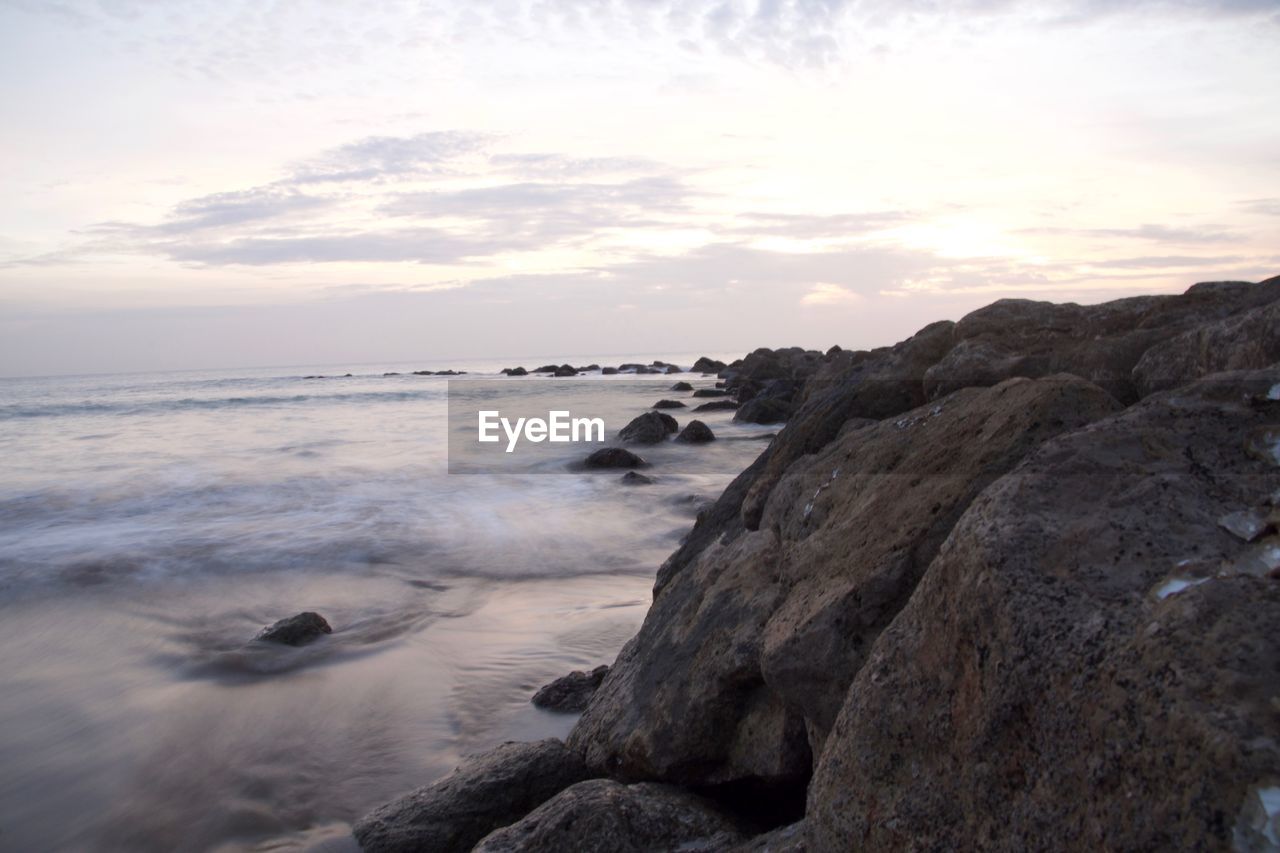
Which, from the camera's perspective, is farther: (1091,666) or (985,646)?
(985,646)

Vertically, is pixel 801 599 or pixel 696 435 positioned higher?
pixel 801 599

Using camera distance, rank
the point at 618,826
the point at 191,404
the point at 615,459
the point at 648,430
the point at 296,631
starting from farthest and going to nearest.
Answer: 1. the point at 191,404
2. the point at 648,430
3. the point at 615,459
4. the point at 296,631
5. the point at 618,826

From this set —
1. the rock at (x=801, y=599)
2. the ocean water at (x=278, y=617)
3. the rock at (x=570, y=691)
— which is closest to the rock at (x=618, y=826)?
the rock at (x=801, y=599)

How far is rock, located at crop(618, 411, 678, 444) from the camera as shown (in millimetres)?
19828

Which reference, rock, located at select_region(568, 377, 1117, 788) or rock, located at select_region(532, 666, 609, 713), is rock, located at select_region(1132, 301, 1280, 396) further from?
rock, located at select_region(532, 666, 609, 713)

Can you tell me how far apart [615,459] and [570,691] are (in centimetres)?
1013

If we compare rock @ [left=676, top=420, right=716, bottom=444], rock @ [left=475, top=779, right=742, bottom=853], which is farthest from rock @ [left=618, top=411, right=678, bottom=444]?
rock @ [left=475, top=779, right=742, bottom=853]

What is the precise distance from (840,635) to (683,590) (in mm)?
1657

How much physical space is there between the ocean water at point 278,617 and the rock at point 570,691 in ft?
0.40

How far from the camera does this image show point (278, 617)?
7926mm

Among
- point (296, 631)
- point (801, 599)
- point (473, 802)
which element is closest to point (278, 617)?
point (296, 631)

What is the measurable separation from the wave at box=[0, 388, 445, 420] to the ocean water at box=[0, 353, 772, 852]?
771 inches

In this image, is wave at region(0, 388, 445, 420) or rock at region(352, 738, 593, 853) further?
wave at region(0, 388, 445, 420)

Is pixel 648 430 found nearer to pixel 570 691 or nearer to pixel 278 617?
pixel 278 617
